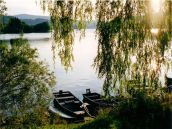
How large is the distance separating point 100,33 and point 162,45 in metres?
1.96

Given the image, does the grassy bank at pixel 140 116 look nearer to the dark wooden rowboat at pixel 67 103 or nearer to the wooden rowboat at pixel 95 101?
the dark wooden rowboat at pixel 67 103

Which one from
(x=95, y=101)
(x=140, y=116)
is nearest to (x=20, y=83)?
(x=140, y=116)

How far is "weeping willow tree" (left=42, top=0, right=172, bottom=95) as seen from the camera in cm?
1098

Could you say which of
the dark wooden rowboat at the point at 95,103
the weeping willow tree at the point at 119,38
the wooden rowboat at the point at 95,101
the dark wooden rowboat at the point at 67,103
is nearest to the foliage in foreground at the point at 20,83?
the dark wooden rowboat at the point at 67,103

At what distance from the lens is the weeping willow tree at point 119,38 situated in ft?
36.0

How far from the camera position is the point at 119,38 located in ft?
36.5

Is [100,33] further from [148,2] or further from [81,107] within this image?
[81,107]

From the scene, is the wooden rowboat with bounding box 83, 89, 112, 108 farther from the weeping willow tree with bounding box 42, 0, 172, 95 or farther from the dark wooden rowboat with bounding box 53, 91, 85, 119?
the weeping willow tree with bounding box 42, 0, 172, 95

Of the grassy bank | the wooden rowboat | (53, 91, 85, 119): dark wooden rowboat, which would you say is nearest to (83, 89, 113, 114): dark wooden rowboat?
the wooden rowboat

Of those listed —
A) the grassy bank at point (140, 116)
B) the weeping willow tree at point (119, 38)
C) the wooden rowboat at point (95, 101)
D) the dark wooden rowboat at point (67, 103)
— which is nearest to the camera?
the weeping willow tree at point (119, 38)

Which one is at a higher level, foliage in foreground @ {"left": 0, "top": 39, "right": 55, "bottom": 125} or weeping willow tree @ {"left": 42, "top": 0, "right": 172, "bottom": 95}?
weeping willow tree @ {"left": 42, "top": 0, "right": 172, "bottom": 95}

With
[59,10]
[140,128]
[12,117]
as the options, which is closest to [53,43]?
[59,10]

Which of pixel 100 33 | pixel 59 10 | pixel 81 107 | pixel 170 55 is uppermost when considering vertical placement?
pixel 59 10

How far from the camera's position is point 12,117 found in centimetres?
2373
